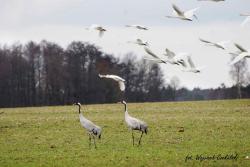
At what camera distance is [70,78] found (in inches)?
4392

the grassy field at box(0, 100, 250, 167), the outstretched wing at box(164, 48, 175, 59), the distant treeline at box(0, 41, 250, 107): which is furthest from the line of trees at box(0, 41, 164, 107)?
the outstretched wing at box(164, 48, 175, 59)

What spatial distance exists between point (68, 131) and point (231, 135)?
727 centimetres

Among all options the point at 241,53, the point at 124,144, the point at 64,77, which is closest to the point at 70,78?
the point at 64,77

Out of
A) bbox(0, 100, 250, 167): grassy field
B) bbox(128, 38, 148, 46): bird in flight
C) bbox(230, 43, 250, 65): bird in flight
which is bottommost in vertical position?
bbox(0, 100, 250, 167): grassy field

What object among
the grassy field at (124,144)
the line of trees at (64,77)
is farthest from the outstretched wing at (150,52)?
the line of trees at (64,77)

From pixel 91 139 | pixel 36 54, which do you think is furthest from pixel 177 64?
pixel 36 54

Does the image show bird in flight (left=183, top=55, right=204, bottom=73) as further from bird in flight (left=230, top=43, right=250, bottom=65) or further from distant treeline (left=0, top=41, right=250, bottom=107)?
distant treeline (left=0, top=41, right=250, bottom=107)

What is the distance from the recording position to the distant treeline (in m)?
107

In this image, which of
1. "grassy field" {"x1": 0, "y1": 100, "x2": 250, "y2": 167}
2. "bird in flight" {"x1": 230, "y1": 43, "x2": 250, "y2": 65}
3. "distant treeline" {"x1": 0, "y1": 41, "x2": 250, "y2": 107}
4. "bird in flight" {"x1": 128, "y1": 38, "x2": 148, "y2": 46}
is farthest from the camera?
"distant treeline" {"x1": 0, "y1": 41, "x2": 250, "y2": 107}

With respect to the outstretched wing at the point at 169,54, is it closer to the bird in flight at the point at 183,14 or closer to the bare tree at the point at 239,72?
the bird in flight at the point at 183,14

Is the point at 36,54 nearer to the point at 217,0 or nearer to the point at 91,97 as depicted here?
the point at 91,97

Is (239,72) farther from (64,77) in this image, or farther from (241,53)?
(241,53)

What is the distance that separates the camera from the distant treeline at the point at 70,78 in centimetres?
10694

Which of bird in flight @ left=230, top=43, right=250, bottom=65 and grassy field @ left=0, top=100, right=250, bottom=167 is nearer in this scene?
bird in flight @ left=230, top=43, right=250, bottom=65
